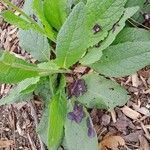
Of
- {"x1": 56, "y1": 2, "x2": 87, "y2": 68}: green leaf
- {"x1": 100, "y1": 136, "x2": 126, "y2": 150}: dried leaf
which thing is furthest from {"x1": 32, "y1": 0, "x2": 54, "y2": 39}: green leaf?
{"x1": 100, "y1": 136, "x2": 126, "y2": 150}: dried leaf

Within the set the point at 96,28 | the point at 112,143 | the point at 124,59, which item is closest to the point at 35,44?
the point at 96,28

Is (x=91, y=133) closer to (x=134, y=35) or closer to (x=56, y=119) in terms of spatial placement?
(x=56, y=119)

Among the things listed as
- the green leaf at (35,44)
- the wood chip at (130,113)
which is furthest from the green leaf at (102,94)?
the green leaf at (35,44)

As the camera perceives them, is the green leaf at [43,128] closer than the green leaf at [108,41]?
No

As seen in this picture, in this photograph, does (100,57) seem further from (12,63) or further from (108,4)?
(12,63)

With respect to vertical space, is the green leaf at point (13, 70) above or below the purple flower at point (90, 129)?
above

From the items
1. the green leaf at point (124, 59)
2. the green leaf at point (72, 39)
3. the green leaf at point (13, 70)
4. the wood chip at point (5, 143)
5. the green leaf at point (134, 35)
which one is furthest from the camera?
the wood chip at point (5, 143)

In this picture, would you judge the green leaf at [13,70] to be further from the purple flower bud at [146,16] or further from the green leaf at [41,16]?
the purple flower bud at [146,16]

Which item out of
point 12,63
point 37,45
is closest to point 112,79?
point 37,45
